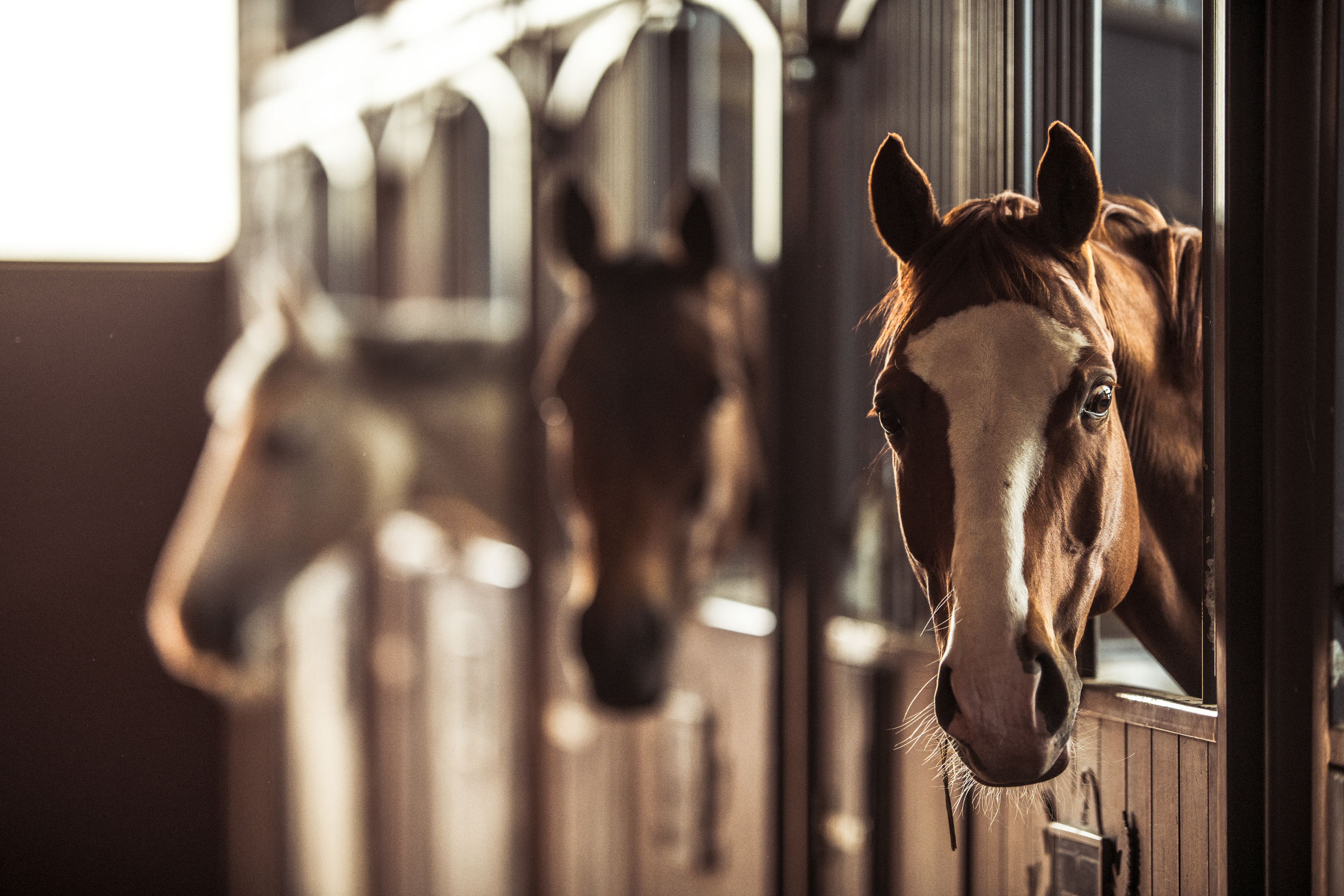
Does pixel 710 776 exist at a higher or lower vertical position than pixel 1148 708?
lower

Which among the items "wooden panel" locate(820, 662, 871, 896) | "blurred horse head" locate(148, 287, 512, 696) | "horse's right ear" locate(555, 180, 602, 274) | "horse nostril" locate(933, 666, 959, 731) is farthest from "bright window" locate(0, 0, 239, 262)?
"horse nostril" locate(933, 666, 959, 731)

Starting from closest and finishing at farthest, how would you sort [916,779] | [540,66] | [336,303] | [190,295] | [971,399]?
[971,399]
[916,779]
[540,66]
[190,295]
[336,303]

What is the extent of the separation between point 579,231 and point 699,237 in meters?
0.12

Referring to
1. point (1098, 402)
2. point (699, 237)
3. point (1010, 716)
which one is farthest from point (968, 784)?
point (699, 237)

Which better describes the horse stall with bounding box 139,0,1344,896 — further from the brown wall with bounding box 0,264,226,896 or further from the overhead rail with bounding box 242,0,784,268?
the brown wall with bounding box 0,264,226,896

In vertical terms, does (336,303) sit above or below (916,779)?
above

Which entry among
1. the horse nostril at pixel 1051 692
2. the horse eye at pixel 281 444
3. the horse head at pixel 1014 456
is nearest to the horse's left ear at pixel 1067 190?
the horse head at pixel 1014 456

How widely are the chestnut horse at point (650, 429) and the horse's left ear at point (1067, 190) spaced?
0.47 meters

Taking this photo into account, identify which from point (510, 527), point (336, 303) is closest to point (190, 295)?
point (336, 303)

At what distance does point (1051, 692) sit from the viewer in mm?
399

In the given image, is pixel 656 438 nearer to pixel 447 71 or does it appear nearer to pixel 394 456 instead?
pixel 394 456

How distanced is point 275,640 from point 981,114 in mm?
1073

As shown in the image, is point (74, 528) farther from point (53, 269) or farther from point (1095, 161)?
point (1095, 161)

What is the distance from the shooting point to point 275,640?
128 cm
